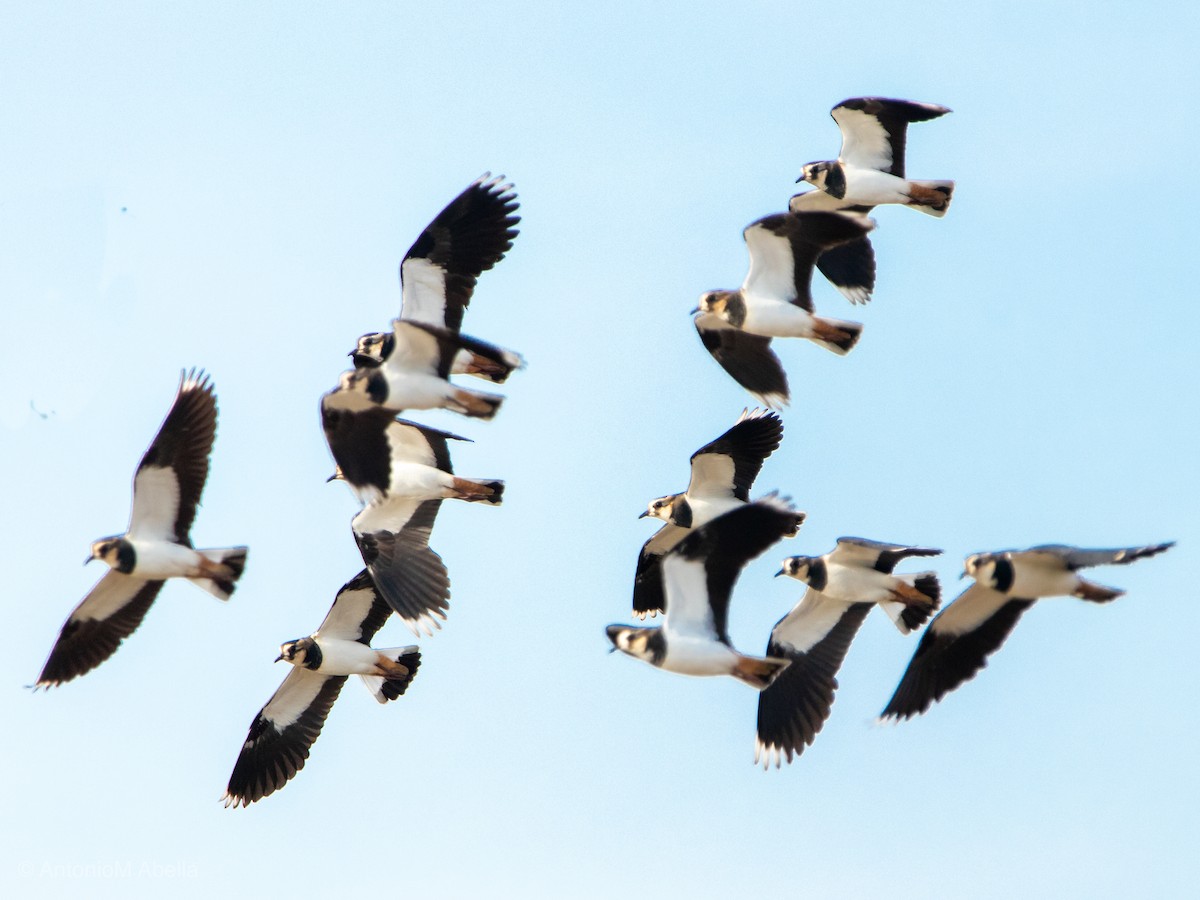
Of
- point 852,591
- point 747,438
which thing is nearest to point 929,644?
point 852,591

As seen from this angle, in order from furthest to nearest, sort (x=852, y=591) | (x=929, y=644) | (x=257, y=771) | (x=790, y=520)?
1. (x=257, y=771)
2. (x=852, y=591)
3. (x=929, y=644)
4. (x=790, y=520)

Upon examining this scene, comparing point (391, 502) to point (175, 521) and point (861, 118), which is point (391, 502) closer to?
point (175, 521)

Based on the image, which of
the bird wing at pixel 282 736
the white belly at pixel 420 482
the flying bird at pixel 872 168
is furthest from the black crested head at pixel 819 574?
the bird wing at pixel 282 736

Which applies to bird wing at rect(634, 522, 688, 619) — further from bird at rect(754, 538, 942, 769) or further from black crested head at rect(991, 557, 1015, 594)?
black crested head at rect(991, 557, 1015, 594)

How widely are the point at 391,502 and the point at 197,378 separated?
261 centimetres

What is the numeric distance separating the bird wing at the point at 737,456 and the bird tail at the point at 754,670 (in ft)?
14.5

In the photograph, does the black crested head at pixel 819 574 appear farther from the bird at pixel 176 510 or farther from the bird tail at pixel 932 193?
the bird at pixel 176 510

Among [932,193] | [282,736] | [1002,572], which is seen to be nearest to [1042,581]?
[1002,572]

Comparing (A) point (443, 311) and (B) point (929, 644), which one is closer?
(B) point (929, 644)

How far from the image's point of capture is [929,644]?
17547 mm

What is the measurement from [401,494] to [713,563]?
471 centimetres

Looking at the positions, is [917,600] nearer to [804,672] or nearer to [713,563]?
[804,672]

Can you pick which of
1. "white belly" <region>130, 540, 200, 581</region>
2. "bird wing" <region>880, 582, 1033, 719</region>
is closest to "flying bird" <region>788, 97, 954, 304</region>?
"bird wing" <region>880, 582, 1033, 719</region>

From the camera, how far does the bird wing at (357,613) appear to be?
20250mm
